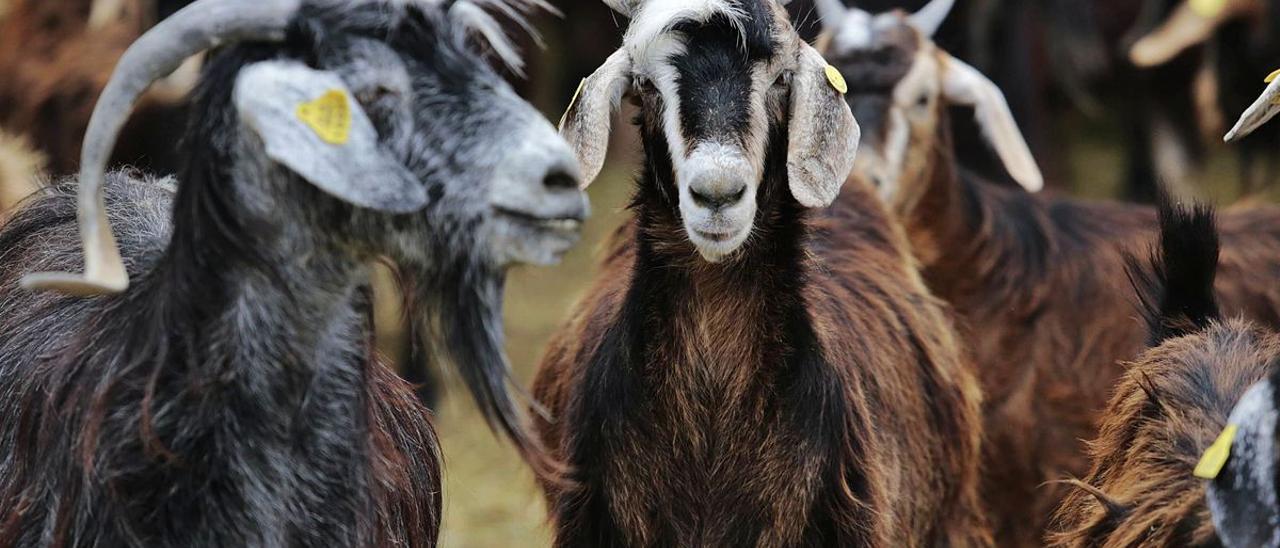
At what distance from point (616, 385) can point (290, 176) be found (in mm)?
1205

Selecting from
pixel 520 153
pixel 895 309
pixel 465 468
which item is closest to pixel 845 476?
pixel 895 309

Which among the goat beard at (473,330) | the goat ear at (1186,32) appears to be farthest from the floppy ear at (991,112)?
the goat beard at (473,330)

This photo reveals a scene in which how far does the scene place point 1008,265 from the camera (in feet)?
20.0

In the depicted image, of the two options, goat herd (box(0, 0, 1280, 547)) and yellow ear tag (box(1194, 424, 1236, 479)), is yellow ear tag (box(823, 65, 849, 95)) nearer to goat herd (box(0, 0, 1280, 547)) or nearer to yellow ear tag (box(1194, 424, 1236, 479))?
goat herd (box(0, 0, 1280, 547))

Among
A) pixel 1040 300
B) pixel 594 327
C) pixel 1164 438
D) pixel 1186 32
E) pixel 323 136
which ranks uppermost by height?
pixel 323 136

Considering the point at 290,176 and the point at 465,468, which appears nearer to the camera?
the point at 290,176

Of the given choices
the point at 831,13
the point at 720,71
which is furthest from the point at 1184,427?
the point at 831,13

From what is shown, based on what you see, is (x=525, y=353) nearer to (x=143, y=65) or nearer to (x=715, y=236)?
(x=715, y=236)

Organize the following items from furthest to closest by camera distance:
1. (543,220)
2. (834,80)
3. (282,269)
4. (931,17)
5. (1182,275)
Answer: (931,17)
(1182,275)
(834,80)
(282,269)
(543,220)

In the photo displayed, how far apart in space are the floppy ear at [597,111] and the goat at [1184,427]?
55.3 inches

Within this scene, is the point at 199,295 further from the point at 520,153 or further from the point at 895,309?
the point at 895,309

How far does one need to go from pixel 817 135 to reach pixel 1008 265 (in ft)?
7.81

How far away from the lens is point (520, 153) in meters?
3.02

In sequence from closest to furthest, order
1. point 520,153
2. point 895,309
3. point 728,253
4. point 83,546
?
point 520,153 < point 83,546 < point 728,253 < point 895,309
